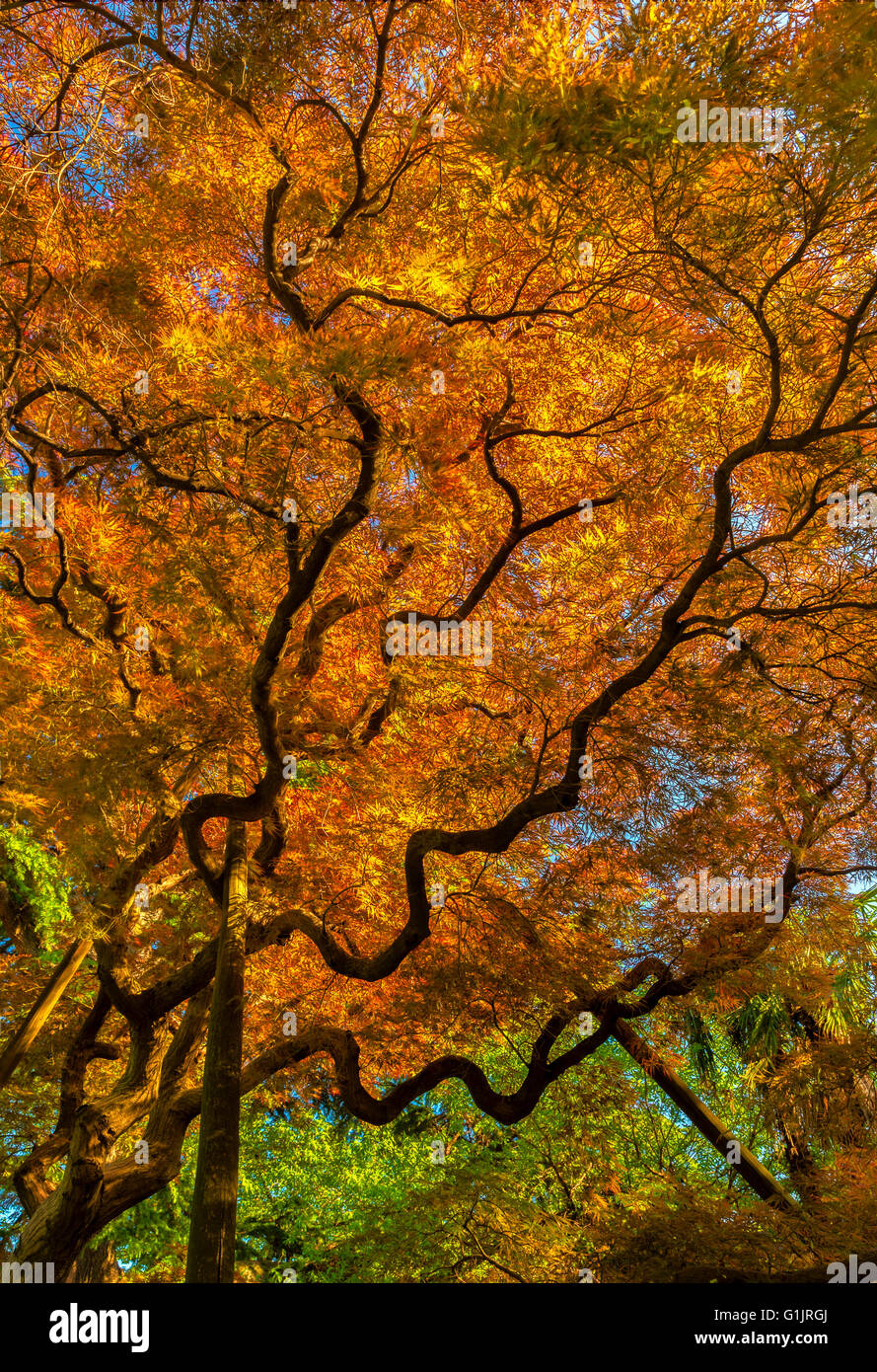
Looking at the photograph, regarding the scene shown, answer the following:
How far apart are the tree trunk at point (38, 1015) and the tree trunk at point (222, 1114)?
1385 mm

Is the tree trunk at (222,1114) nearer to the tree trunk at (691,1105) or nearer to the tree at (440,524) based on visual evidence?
the tree at (440,524)

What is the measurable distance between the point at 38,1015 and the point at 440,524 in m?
5.05

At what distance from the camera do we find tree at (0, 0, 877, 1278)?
13.1 ft

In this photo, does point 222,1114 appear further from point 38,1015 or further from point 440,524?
point 440,524

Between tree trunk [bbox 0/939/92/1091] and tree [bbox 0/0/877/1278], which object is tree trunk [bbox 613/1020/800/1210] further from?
tree trunk [bbox 0/939/92/1091]

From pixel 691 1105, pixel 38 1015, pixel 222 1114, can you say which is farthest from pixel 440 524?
pixel 38 1015

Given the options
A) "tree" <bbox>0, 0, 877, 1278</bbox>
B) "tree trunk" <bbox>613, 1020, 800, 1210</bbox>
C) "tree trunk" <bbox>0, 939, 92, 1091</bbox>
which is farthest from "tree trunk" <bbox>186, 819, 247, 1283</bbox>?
"tree trunk" <bbox>613, 1020, 800, 1210</bbox>

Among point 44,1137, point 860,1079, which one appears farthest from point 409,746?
point 44,1137

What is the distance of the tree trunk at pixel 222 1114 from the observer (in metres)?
5.42

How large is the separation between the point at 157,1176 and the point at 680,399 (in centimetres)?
627

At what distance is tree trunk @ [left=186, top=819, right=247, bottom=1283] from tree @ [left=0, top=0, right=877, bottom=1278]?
0.07 meters

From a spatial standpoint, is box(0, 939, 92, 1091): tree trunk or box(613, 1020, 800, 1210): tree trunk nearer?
box(613, 1020, 800, 1210): tree trunk

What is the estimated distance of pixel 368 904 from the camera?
729cm

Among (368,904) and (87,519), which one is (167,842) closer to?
(368,904)
